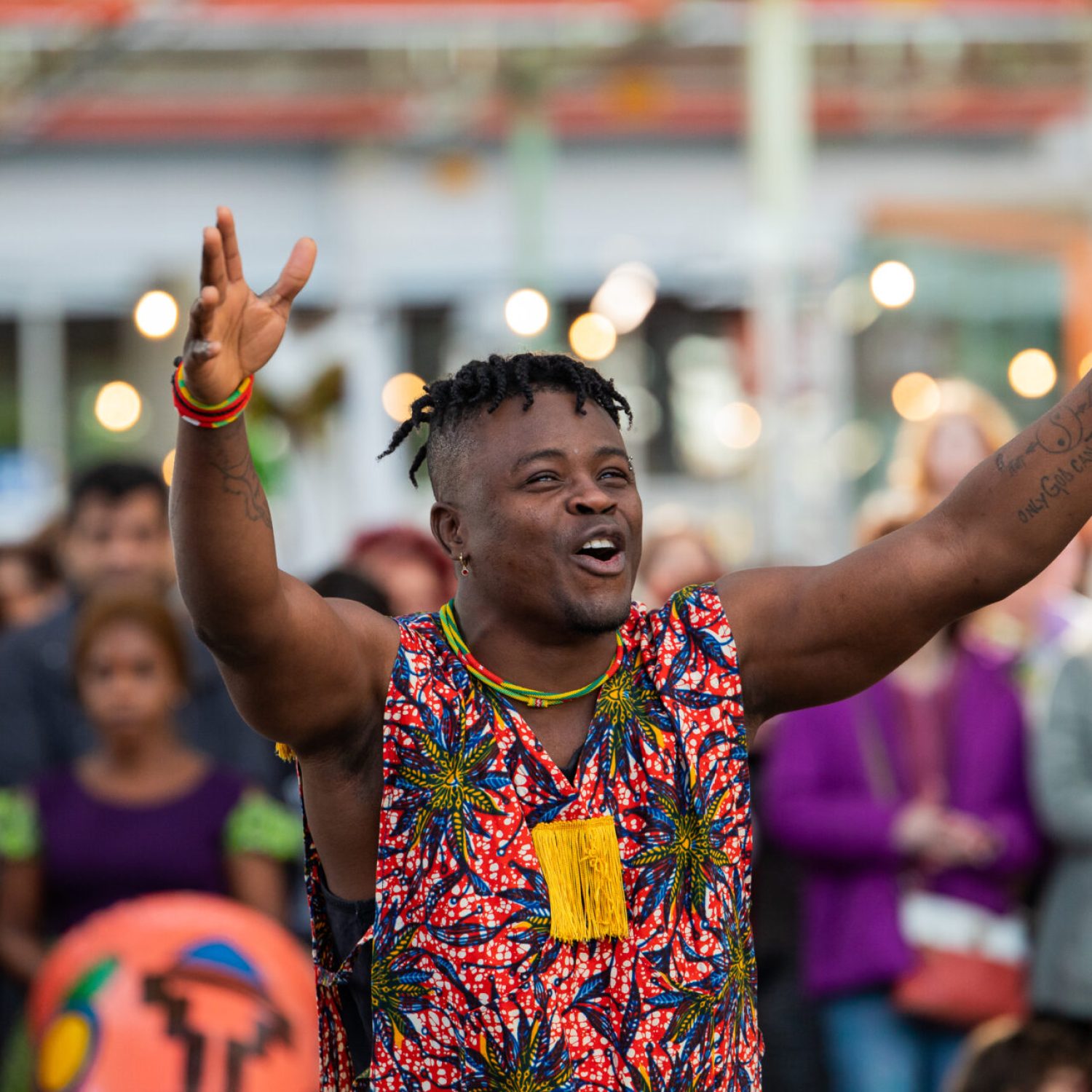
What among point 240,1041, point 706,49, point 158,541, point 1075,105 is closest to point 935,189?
point 1075,105

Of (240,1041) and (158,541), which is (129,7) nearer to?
(158,541)

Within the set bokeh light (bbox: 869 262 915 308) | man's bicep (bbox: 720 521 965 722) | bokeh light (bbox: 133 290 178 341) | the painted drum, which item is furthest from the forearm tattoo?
bokeh light (bbox: 869 262 915 308)

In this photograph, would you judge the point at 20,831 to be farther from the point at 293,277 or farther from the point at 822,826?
the point at 293,277

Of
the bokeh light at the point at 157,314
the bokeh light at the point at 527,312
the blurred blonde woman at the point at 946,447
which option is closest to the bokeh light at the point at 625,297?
the blurred blonde woman at the point at 946,447

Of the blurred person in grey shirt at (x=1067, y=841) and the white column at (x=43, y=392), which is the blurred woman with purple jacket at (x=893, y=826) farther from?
the white column at (x=43, y=392)

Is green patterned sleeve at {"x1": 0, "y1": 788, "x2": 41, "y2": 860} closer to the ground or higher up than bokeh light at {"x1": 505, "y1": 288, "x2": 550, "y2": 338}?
closer to the ground

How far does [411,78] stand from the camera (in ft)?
61.5

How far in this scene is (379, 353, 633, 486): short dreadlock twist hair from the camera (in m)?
2.76

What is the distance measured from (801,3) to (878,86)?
6.27m

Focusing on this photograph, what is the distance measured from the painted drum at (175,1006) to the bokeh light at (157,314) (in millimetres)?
1549

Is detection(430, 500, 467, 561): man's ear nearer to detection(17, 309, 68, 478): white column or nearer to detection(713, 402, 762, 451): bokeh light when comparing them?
detection(713, 402, 762, 451): bokeh light

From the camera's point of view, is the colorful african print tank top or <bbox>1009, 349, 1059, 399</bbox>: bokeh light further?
<bbox>1009, 349, 1059, 399</bbox>: bokeh light

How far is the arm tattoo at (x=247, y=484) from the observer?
7.82ft

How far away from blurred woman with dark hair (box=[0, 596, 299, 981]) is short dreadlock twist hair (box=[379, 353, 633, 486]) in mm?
2381
